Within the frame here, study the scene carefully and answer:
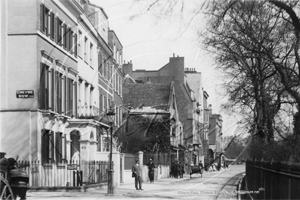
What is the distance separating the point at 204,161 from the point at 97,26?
36.3 metres

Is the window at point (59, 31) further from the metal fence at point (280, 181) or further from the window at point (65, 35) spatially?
the metal fence at point (280, 181)

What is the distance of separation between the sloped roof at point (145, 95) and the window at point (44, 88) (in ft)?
50.1

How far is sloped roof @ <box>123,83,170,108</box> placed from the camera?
44.5 meters

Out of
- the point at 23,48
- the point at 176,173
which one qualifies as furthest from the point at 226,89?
the point at 176,173

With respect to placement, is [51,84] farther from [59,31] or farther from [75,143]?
[75,143]

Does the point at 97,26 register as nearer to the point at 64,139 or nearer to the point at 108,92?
the point at 108,92

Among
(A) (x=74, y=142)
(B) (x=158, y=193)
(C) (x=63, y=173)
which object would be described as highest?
(A) (x=74, y=142)

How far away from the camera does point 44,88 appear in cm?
2812

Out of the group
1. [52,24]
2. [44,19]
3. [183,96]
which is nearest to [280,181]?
[44,19]

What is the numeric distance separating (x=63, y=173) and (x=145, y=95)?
1614 cm

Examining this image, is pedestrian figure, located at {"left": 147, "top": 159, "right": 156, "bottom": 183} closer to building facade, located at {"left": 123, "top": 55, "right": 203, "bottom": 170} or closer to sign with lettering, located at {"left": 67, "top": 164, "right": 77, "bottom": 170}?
sign with lettering, located at {"left": 67, "top": 164, "right": 77, "bottom": 170}

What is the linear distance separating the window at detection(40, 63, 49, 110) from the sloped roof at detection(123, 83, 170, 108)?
15262 millimetres

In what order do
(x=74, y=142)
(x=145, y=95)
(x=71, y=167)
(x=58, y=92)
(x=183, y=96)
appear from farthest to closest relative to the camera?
(x=183, y=96)
(x=145, y=95)
(x=74, y=142)
(x=58, y=92)
(x=71, y=167)

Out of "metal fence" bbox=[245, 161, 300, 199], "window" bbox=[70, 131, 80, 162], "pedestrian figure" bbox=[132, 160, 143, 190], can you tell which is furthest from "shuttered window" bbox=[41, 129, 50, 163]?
"metal fence" bbox=[245, 161, 300, 199]
